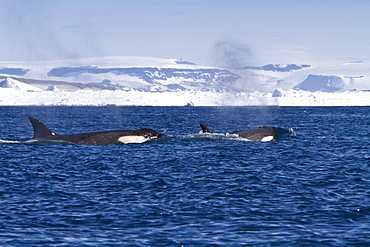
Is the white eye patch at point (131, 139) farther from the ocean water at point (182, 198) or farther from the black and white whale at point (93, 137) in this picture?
the ocean water at point (182, 198)

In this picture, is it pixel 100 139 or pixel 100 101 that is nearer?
pixel 100 139

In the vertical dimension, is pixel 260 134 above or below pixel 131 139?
above

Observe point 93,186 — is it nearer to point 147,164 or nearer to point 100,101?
point 147,164

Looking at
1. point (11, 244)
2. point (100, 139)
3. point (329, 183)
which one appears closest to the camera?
point (11, 244)

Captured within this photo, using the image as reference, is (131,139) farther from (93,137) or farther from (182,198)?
(182,198)

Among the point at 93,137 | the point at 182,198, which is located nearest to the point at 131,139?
the point at 93,137

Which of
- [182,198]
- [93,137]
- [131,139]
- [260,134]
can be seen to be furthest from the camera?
[260,134]

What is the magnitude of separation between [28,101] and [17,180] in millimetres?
121975

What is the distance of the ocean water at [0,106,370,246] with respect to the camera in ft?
43.4

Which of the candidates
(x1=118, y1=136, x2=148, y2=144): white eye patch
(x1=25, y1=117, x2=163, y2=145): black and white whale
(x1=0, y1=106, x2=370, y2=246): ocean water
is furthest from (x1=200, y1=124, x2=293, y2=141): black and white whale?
(x1=0, y1=106, x2=370, y2=246): ocean water

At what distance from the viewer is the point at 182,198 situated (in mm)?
16969

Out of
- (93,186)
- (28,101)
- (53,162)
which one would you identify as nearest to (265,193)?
(93,186)

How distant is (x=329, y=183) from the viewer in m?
19.5

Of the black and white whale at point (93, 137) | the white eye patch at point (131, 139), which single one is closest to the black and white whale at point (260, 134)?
the white eye patch at point (131, 139)
